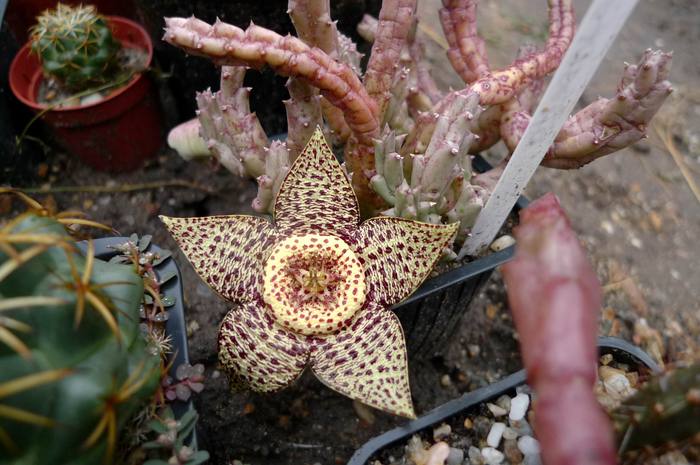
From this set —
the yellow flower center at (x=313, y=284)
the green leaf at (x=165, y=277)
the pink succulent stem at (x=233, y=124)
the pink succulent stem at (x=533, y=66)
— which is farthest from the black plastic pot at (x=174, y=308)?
the pink succulent stem at (x=533, y=66)

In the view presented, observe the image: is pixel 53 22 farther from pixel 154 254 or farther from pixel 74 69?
pixel 154 254

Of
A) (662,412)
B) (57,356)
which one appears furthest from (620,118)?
(57,356)

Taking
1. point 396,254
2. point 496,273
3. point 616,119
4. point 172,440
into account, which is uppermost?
point 616,119

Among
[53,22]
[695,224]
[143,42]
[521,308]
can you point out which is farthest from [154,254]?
[695,224]

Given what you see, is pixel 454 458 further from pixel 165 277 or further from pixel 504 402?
pixel 165 277

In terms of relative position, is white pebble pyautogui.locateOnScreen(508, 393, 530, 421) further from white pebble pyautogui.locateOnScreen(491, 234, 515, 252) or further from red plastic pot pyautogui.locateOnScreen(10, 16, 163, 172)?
red plastic pot pyautogui.locateOnScreen(10, 16, 163, 172)

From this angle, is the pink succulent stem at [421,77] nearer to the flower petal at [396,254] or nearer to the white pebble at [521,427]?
the flower petal at [396,254]

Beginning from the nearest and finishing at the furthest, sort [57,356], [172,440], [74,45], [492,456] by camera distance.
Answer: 1. [57,356]
2. [172,440]
3. [492,456]
4. [74,45]
